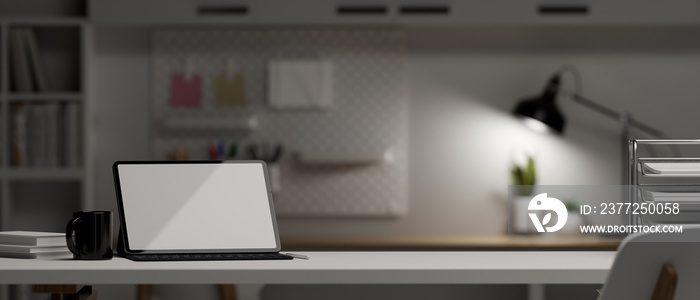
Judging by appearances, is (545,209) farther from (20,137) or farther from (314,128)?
(20,137)

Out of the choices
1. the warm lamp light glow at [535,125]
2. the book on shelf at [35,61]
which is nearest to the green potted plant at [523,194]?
the warm lamp light glow at [535,125]

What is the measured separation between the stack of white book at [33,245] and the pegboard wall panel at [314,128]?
251 cm

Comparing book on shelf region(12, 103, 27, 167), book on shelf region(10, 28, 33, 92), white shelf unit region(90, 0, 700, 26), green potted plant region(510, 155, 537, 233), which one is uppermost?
white shelf unit region(90, 0, 700, 26)

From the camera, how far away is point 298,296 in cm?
250

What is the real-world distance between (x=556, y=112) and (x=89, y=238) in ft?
9.36

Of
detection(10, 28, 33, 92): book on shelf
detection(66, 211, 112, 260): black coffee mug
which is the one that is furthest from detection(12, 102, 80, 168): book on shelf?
detection(66, 211, 112, 260): black coffee mug

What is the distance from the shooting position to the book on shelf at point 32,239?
1.68m

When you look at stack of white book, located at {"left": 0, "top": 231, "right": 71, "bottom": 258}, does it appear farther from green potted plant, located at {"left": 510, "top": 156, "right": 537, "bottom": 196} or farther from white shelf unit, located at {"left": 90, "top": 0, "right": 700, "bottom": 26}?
green potted plant, located at {"left": 510, "top": 156, "right": 537, "bottom": 196}

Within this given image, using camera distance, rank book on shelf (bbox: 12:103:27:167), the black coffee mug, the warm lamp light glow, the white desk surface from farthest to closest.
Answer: the warm lamp light glow < book on shelf (bbox: 12:103:27:167) < the black coffee mug < the white desk surface

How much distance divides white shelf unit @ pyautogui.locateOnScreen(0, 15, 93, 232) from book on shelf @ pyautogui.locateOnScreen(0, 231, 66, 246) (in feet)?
7.55

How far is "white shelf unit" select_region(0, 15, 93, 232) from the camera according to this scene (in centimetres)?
396

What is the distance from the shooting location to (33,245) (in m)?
1.68

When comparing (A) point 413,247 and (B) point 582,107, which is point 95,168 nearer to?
(A) point 413,247

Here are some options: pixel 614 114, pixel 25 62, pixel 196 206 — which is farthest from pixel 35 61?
pixel 614 114
